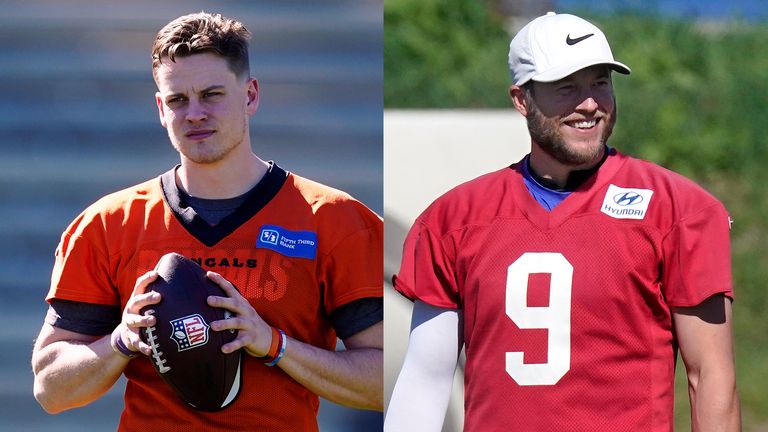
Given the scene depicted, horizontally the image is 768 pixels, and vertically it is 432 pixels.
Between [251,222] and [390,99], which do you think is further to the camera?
[390,99]

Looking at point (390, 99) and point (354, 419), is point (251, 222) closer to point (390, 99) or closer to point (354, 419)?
point (354, 419)

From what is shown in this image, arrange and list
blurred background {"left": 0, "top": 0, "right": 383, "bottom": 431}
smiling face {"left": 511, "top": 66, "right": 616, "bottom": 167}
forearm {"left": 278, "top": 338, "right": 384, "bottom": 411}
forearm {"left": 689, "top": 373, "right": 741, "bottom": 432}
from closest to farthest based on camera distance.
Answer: forearm {"left": 689, "top": 373, "right": 741, "bottom": 432}, smiling face {"left": 511, "top": 66, "right": 616, "bottom": 167}, forearm {"left": 278, "top": 338, "right": 384, "bottom": 411}, blurred background {"left": 0, "top": 0, "right": 383, "bottom": 431}

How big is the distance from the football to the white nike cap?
25.6 inches

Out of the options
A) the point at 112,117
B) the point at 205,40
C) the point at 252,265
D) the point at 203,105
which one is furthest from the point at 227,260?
the point at 112,117

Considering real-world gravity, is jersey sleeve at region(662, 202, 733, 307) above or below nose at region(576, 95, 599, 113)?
below

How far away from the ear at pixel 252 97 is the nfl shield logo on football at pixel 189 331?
0.40m

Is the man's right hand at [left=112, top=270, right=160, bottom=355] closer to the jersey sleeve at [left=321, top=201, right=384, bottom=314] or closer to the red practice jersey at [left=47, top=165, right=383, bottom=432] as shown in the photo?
the red practice jersey at [left=47, top=165, right=383, bottom=432]

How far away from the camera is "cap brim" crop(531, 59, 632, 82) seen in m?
1.95

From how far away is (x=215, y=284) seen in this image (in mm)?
2043

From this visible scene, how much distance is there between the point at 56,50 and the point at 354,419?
97 centimetres

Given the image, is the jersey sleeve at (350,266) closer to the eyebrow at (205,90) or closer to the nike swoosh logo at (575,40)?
the eyebrow at (205,90)

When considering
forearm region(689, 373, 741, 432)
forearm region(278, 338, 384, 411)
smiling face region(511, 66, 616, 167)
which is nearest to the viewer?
forearm region(689, 373, 741, 432)

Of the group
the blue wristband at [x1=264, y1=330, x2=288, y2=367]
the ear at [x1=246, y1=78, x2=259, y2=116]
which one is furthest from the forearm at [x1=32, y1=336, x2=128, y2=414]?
the ear at [x1=246, y1=78, x2=259, y2=116]

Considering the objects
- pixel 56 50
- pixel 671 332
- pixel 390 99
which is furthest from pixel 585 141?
pixel 390 99
